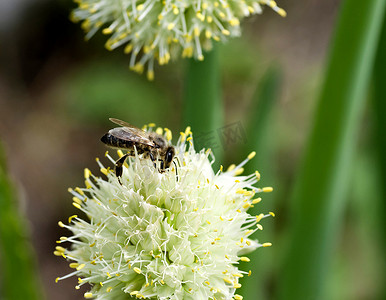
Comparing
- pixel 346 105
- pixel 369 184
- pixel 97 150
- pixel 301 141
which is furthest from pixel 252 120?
pixel 97 150

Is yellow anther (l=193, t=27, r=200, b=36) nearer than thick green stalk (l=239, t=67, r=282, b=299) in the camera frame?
Yes

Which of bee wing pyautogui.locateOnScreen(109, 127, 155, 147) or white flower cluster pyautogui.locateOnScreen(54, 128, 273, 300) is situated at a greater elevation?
bee wing pyautogui.locateOnScreen(109, 127, 155, 147)

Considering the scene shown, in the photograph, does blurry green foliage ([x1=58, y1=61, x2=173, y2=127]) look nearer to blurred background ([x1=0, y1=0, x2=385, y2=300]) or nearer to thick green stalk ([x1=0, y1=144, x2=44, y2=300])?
blurred background ([x1=0, y1=0, x2=385, y2=300])

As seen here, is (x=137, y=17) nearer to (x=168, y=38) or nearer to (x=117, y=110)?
(x=168, y=38)

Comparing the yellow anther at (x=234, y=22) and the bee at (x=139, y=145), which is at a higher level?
the yellow anther at (x=234, y=22)

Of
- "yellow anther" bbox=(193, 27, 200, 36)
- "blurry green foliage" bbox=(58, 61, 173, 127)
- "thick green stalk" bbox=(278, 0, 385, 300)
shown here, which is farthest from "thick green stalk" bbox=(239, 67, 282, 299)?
"blurry green foliage" bbox=(58, 61, 173, 127)

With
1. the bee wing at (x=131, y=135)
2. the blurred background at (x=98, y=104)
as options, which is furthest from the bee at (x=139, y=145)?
the blurred background at (x=98, y=104)

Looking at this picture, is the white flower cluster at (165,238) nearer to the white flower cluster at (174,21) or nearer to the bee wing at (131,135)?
the bee wing at (131,135)
